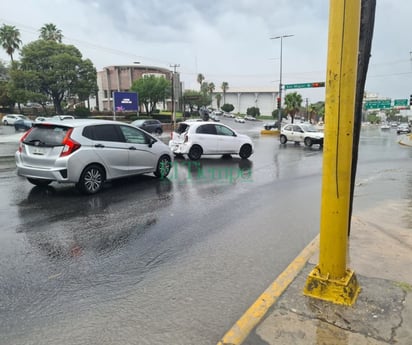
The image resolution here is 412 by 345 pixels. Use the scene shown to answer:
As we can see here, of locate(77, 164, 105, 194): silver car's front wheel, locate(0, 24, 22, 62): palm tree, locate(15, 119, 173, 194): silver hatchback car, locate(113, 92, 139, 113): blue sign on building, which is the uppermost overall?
locate(0, 24, 22, 62): palm tree

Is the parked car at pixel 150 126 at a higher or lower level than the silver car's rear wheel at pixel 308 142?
higher

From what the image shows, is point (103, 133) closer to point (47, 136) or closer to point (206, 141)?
point (47, 136)

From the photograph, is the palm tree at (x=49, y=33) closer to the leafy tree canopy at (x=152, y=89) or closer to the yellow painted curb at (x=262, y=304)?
the leafy tree canopy at (x=152, y=89)

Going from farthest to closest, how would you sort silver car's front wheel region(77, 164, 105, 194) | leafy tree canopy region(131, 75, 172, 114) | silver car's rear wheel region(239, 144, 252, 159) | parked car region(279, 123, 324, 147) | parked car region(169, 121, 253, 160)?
leafy tree canopy region(131, 75, 172, 114) → parked car region(279, 123, 324, 147) → silver car's rear wheel region(239, 144, 252, 159) → parked car region(169, 121, 253, 160) → silver car's front wheel region(77, 164, 105, 194)

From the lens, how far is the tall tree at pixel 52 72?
174ft

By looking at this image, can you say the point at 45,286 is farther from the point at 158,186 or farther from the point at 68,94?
the point at 68,94

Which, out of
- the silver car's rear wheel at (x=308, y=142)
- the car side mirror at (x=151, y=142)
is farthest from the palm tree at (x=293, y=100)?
the car side mirror at (x=151, y=142)

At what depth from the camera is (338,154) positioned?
3127mm

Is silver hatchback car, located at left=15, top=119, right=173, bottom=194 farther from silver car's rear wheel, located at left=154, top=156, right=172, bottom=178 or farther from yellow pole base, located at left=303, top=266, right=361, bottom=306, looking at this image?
yellow pole base, located at left=303, top=266, right=361, bottom=306

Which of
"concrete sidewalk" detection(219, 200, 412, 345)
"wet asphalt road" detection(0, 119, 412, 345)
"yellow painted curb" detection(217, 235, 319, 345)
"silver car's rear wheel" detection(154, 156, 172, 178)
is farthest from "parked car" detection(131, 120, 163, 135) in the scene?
"concrete sidewalk" detection(219, 200, 412, 345)

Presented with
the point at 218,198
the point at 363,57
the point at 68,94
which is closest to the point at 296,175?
the point at 218,198

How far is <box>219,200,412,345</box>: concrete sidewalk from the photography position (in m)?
2.82

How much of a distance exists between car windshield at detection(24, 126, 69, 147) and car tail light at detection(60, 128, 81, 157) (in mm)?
89

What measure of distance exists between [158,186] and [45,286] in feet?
17.8
